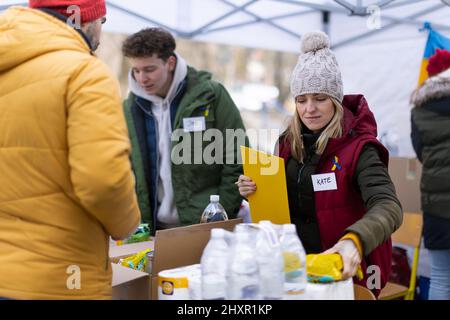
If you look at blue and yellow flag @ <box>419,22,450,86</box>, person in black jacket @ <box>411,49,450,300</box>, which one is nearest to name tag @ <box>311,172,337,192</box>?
person in black jacket @ <box>411,49,450,300</box>

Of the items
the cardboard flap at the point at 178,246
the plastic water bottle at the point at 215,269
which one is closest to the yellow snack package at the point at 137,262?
the cardboard flap at the point at 178,246

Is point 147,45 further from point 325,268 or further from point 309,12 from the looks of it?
point 309,12

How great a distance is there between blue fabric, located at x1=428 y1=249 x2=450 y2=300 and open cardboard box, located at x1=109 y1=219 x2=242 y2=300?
192cm

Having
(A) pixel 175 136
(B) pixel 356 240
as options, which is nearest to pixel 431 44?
(A) pixel 175 136

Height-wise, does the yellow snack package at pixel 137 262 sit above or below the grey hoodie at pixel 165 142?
below

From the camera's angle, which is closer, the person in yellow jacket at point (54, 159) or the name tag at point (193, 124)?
the person in yellow jacket at point (54, 159)

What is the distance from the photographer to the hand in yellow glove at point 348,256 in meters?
1.10

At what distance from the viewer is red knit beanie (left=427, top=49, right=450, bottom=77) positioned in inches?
109

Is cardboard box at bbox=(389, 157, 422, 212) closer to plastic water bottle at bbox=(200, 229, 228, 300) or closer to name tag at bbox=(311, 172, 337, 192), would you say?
name tag at bbox=(311, 172, 337, 192)

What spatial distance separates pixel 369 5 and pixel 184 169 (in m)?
1.88

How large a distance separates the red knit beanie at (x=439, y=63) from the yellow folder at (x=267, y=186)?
174 centimetres

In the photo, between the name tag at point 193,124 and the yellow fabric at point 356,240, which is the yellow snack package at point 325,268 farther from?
the name tag at point 193,124

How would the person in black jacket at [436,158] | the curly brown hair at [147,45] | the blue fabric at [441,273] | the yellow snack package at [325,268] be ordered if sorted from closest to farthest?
the yellow snack package at [325,268] < the curly brown hair at [147,45] < the person in black jacket at [436,158] < the blue fabric at [441,273]

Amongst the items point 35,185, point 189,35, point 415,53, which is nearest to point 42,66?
point 35,185
